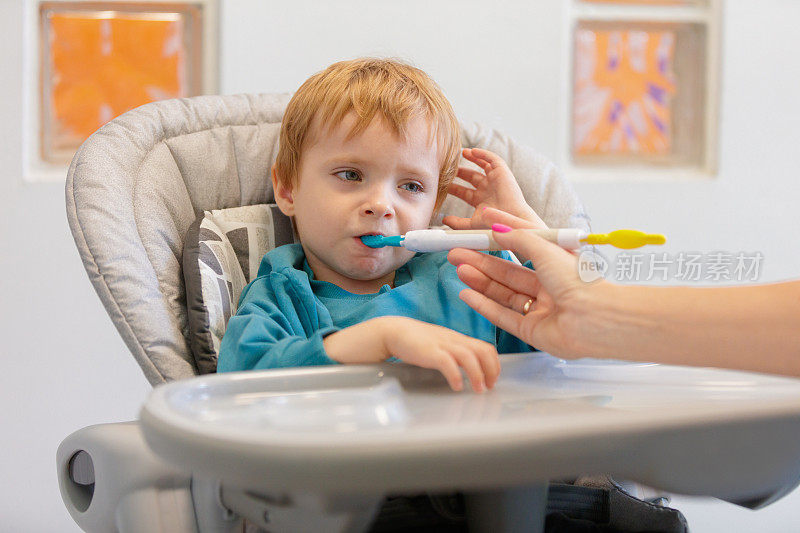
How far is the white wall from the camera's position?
1872 mm

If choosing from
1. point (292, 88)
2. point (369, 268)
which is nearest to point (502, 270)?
point (369, 268)

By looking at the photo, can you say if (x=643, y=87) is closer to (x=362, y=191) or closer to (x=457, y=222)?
(x=457, y=222)

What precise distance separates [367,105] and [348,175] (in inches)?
3.9

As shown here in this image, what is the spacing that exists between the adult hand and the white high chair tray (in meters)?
0.04

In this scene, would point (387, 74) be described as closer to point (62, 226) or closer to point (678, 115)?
point (62, 226)

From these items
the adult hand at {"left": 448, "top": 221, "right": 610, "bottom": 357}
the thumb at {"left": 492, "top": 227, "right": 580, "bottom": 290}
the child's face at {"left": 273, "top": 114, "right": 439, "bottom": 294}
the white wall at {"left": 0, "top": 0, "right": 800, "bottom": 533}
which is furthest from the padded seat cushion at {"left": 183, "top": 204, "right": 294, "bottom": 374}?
the white wall at {"left": 0, "top": 0, "right": 800, "bottom": 533}

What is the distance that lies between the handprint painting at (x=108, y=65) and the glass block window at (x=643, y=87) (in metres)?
1.02

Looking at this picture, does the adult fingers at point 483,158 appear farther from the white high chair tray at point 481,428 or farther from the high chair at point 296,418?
the white high chair tray at point 481,428

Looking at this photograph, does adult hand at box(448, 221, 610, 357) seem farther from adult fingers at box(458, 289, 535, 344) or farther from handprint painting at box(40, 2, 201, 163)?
handprint painting at box(40, 2, 201, 163)

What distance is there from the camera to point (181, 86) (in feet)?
6.63

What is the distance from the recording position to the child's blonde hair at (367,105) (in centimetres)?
108

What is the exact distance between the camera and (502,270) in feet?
2.97

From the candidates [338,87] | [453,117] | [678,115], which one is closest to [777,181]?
[678,115]

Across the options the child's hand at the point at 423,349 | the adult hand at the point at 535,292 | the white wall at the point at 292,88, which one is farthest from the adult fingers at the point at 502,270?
the white wall at the point at 292,88
